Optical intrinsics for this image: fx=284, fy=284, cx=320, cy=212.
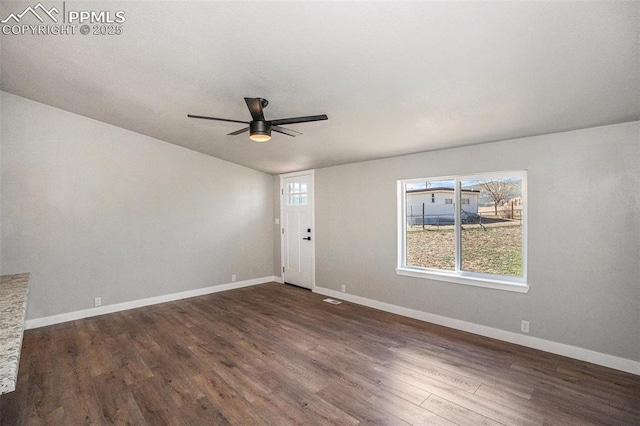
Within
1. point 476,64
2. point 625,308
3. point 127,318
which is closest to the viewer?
point 476,64

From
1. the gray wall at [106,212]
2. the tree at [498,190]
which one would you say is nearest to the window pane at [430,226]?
the tree at [498,190]

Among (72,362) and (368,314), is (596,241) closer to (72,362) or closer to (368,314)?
(368,314)

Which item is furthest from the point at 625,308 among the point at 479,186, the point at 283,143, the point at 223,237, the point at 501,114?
the point at 223,237

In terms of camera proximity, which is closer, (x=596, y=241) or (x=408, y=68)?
(x=408, y=68)

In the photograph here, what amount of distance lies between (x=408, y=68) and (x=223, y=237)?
4.54m

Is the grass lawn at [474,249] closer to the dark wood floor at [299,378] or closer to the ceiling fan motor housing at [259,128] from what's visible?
the dark wood floor at [299,378]

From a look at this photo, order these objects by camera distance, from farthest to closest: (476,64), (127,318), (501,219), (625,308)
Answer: (127,318) → (501,219) → (625,308) → (476,64)

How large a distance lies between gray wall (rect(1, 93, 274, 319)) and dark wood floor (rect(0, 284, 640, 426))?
0.76m

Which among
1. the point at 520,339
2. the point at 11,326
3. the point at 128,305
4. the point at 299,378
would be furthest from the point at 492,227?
the point at 128,305

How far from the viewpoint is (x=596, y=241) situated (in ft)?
9.03

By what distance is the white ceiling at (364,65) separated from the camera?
5.49ft

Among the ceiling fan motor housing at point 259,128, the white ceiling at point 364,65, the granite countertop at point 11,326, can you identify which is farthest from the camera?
the ceiling fan motor housing at point 259,128

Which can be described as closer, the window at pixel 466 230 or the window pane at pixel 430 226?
the window at pixel 466 230

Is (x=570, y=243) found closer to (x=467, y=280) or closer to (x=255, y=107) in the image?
(x=467, y=280)
